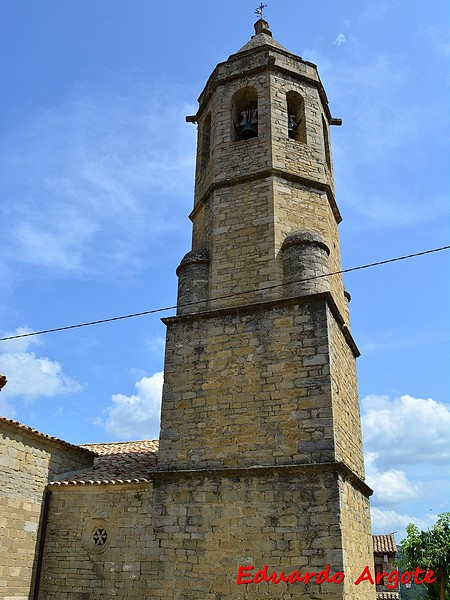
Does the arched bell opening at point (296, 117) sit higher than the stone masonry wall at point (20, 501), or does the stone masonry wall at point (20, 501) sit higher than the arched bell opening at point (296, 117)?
the arched bell opening at point (296, 117)

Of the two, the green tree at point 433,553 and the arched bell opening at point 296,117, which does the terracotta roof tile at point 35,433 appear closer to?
the arched bell opening at point 296,117

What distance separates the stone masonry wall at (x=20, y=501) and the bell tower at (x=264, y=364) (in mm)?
2508

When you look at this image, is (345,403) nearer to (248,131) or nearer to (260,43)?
(248,131)

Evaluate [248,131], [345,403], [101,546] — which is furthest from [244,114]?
[101,546]

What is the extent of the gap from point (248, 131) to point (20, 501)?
8609mm

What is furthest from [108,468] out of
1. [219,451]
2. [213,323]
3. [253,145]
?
[253,145]

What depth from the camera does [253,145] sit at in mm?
10992

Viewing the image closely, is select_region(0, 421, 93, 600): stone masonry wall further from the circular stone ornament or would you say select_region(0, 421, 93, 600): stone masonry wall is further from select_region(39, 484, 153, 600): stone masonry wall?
the circular stone ornament

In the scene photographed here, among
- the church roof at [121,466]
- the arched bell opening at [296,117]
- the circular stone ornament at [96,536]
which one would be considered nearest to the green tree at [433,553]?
the church roof at [121,466]

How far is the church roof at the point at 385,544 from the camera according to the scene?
974 inches

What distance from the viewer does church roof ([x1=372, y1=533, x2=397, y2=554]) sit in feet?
81.2

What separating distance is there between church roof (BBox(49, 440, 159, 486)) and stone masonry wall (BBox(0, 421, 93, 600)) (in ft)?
1.37

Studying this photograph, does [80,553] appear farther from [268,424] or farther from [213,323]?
[213,323]

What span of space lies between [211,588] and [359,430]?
4.42 metres
